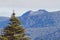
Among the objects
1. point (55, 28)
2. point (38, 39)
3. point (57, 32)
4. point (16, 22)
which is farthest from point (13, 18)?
point (55, 28)

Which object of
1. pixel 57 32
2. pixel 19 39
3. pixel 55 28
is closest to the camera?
pixel 19 39

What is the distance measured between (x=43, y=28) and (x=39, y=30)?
2.92 meters

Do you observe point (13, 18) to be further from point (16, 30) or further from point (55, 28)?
point (55, 28)

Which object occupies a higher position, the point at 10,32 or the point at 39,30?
the point at 10,32

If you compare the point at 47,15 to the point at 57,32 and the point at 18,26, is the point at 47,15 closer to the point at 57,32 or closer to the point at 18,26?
→ the point at 57,32

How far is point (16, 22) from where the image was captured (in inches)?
587

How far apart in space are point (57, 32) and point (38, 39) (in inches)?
624

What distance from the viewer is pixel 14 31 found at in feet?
48.9

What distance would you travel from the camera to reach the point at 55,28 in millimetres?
190625

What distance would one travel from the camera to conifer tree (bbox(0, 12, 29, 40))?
48.3 feet

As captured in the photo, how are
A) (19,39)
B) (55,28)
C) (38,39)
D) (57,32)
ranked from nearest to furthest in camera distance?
(19,39)
(38,39)
(57,32)
(55,28)

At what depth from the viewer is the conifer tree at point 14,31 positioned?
14.7 metres

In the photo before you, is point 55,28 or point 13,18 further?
point 55,28

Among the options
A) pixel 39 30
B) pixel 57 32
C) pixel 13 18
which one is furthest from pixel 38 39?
pixel 13 18
